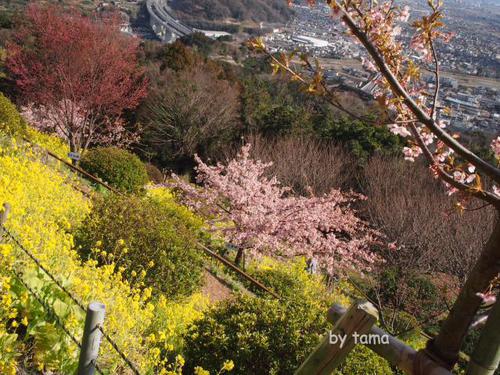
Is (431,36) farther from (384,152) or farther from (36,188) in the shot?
(384,152)

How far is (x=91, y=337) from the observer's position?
2.82 meters

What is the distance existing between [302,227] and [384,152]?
9.00 meters

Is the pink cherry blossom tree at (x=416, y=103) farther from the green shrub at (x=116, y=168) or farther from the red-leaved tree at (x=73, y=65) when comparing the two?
the red-leaved tree at (x=73, y=65)

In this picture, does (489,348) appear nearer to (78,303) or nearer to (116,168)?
(78,303)

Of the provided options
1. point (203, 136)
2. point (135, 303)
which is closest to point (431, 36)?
point (135, 303)

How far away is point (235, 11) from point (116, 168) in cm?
6514

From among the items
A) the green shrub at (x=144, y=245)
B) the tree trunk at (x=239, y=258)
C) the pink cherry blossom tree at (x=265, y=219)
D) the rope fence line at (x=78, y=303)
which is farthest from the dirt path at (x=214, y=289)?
the rope fence line at (x=78, y=303)

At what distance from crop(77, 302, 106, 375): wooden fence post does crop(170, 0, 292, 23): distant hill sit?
70.5m

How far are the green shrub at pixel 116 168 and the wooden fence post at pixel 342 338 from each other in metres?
9.31

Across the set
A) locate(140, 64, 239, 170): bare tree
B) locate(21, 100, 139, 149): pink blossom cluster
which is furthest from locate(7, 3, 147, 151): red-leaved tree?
locate(140, 64, 239, 170): bare tree

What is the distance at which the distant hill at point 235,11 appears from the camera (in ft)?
231

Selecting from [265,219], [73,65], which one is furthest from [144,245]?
[73,65]

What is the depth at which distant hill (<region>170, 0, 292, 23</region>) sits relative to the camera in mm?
70438

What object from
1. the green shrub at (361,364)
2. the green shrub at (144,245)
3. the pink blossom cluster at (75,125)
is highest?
the green shrub at (361,364)
